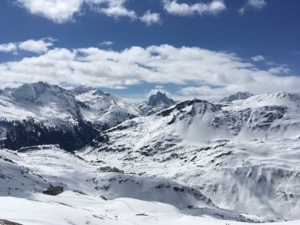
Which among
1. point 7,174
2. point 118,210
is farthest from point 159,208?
point 7,174

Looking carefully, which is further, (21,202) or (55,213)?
(21,202)

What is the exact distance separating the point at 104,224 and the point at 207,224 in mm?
26528

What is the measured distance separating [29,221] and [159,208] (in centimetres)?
9913

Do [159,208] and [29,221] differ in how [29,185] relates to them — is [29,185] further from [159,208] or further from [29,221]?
[29,221]

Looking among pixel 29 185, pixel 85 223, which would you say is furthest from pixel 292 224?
pixel 29 185

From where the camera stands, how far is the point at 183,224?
87.8 meters

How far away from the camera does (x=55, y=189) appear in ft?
539

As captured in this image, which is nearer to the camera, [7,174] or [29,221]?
[29,221]

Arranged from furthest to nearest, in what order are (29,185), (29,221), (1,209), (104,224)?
(29,185) < (104,224) < (1,209) < (29,221)

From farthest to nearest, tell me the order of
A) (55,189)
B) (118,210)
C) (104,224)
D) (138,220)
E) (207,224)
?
(55,189) < (118,210) < (138,220) < (207,224) < (104,224)

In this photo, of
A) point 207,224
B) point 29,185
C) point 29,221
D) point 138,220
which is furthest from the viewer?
point 29,185

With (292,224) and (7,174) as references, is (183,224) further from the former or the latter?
(7,174)

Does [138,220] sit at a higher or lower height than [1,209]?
lower

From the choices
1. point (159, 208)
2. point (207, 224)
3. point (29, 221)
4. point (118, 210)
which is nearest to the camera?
point (29, 221)
